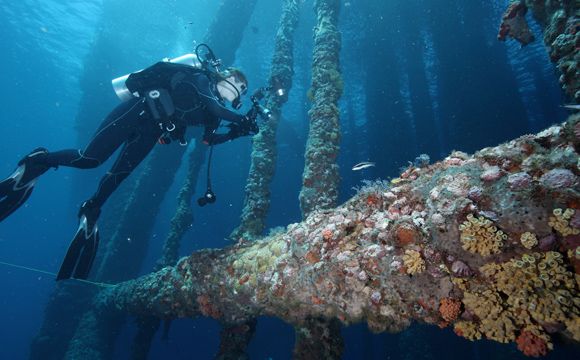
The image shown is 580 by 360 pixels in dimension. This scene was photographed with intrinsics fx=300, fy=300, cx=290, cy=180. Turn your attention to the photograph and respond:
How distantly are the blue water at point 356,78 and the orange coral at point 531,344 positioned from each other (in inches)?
631

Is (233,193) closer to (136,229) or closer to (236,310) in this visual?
(136,229)

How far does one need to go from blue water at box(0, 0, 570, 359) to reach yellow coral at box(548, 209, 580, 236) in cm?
1633

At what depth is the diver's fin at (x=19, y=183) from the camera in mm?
5340

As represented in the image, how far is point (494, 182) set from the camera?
2260mm

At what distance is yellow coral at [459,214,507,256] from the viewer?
2098 mm

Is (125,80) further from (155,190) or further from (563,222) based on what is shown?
(155,190)

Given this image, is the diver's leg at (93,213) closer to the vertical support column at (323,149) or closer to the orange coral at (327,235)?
the vertical support column at (323,149)

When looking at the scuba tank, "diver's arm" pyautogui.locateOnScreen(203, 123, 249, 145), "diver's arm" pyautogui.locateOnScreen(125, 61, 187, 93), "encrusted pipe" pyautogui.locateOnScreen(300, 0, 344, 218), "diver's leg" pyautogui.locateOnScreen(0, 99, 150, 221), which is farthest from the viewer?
"encrusted pipe" pyautogui.locateOnScreen(300, 0, 344, 218)

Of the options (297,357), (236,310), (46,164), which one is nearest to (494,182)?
(297,357)

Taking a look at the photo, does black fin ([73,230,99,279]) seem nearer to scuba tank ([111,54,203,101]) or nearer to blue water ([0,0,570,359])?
scuba tank ([111,54,203,101])

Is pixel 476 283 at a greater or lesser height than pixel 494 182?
lesser

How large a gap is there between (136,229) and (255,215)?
10041mm

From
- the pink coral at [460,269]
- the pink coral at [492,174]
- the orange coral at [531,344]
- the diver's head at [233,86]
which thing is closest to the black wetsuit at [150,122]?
the diver's head at [233,86]

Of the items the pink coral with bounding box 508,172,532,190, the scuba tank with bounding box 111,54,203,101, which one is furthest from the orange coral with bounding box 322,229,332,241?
the scuba tank with bounding box 111,54,203,101
